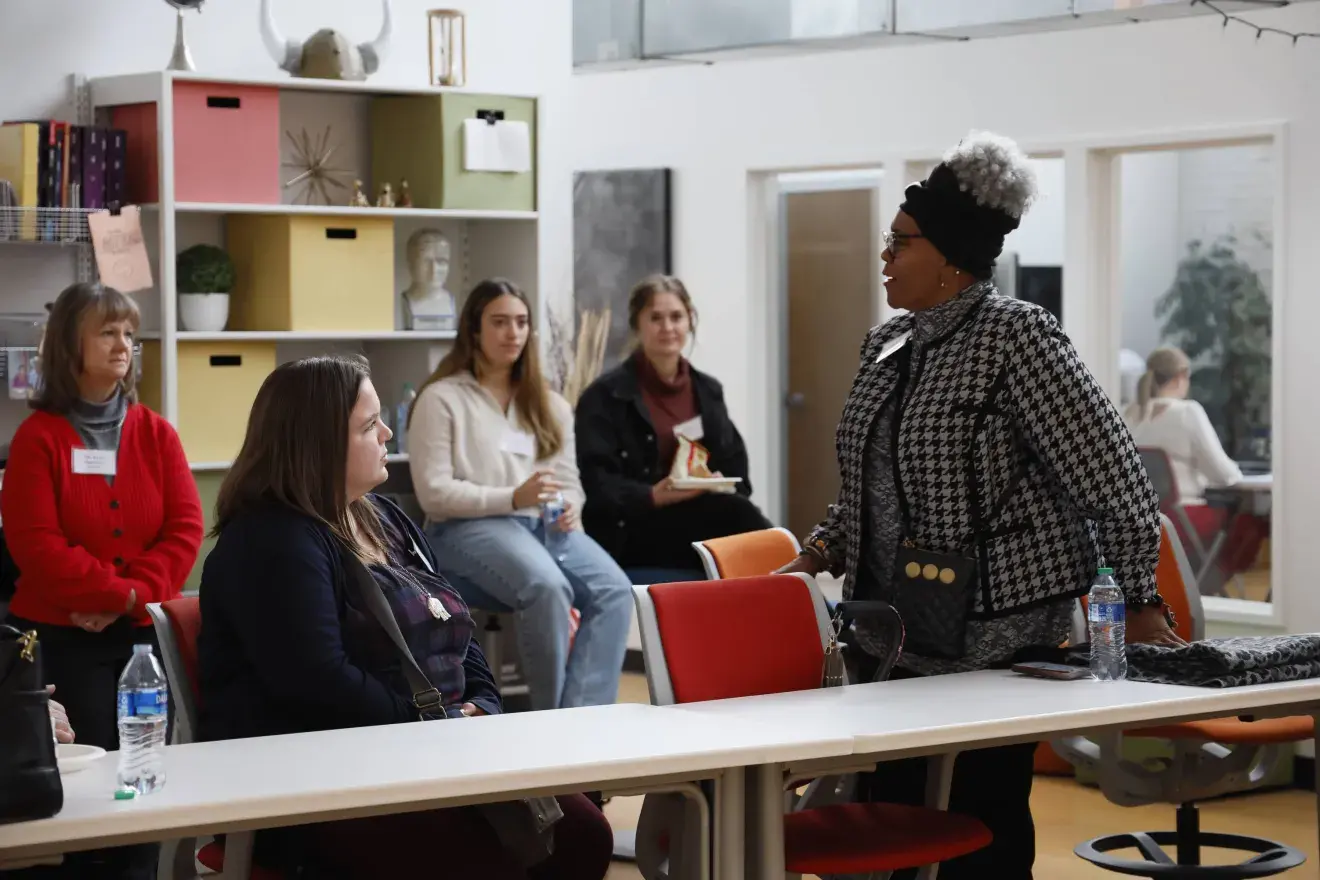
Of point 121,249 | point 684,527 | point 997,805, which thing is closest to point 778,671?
point 997,805

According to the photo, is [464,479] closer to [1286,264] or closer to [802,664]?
[802,664]

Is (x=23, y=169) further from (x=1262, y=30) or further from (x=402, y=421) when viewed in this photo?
(x=1262, y=30)

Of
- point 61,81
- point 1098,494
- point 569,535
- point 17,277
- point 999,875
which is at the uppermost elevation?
point 61,81

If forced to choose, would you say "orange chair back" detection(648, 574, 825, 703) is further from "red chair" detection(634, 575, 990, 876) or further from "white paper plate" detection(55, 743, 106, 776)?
"white paper plate" detection(55, 743, 106, 776)

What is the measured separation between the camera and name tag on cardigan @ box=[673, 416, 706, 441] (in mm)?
5590

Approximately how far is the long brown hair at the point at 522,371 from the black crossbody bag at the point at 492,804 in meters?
2.44

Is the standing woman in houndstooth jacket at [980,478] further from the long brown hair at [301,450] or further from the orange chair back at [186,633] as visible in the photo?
the orange chair back at [186,633]

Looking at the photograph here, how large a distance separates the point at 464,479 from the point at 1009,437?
2.60m

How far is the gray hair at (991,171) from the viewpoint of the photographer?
11.3 feet

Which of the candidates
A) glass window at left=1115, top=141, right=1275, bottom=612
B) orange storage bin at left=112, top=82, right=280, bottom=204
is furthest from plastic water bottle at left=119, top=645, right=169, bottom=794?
glass window at left=1115, top=141, right=1275, bottom=612

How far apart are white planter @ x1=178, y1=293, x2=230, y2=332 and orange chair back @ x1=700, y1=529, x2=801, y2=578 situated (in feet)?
7.29

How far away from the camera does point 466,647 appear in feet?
11.4

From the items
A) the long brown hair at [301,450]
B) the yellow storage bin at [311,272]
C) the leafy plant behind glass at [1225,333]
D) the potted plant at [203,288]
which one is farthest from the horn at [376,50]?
the long brown hair at [301,450]

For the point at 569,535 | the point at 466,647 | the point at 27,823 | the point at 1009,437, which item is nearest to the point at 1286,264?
the point at 569,535
